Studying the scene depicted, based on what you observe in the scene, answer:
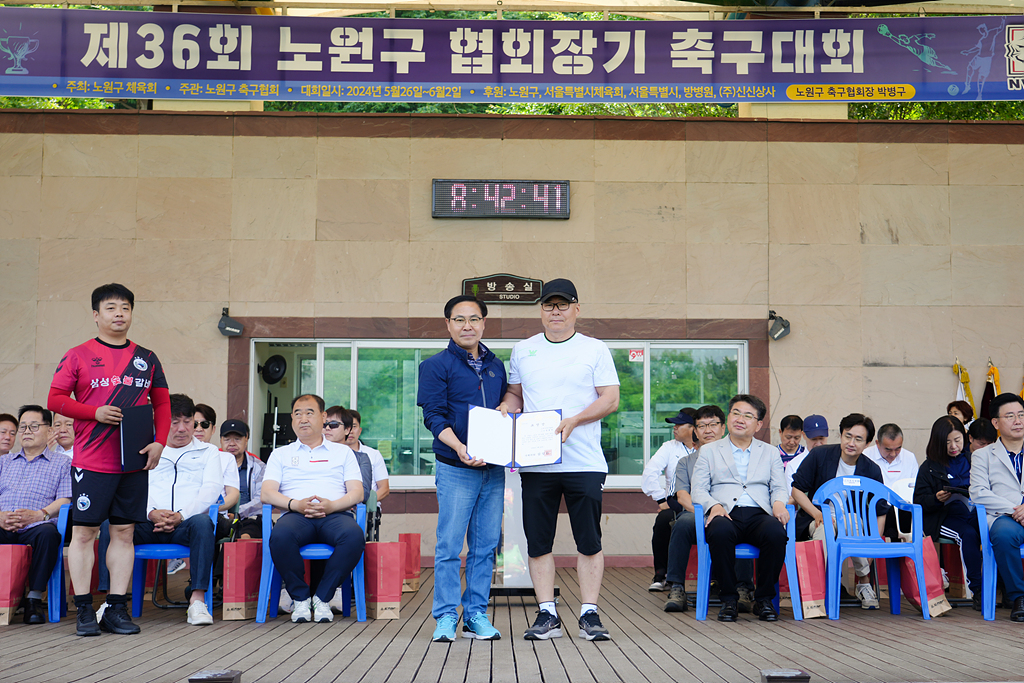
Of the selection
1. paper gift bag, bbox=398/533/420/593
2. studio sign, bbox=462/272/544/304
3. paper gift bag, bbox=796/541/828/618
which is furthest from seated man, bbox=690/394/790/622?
studio sign, bbox=462/272/544/304

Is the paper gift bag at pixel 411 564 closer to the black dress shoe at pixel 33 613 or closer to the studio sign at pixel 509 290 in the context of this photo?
the black dress shoe at pixel 33 613

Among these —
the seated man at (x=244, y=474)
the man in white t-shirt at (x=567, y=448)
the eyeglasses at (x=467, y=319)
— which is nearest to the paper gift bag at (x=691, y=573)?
the man in white t-shirt at (x=567, y=448)

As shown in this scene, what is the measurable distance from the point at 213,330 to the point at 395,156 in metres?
2.26

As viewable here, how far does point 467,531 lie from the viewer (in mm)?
4230

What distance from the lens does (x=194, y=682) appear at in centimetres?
288

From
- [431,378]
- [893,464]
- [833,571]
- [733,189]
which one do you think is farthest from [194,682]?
[733,189]

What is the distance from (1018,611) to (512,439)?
2.99 meters

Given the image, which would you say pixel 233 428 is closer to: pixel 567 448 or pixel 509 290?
pixel 567 448

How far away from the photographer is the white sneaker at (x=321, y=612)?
4.73m

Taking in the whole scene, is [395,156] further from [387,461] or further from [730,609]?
[730,609]

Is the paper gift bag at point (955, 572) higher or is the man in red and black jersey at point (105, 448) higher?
the man in red and black jersey at point (105, 448)

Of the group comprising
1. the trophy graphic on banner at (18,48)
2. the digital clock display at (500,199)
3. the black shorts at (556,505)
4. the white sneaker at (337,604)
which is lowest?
the white sneaker at (337,604)

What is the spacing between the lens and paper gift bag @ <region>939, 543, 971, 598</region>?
5465 mm

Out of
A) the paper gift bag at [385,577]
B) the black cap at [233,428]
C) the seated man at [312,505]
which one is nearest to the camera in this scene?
the seated man at [312,505]
